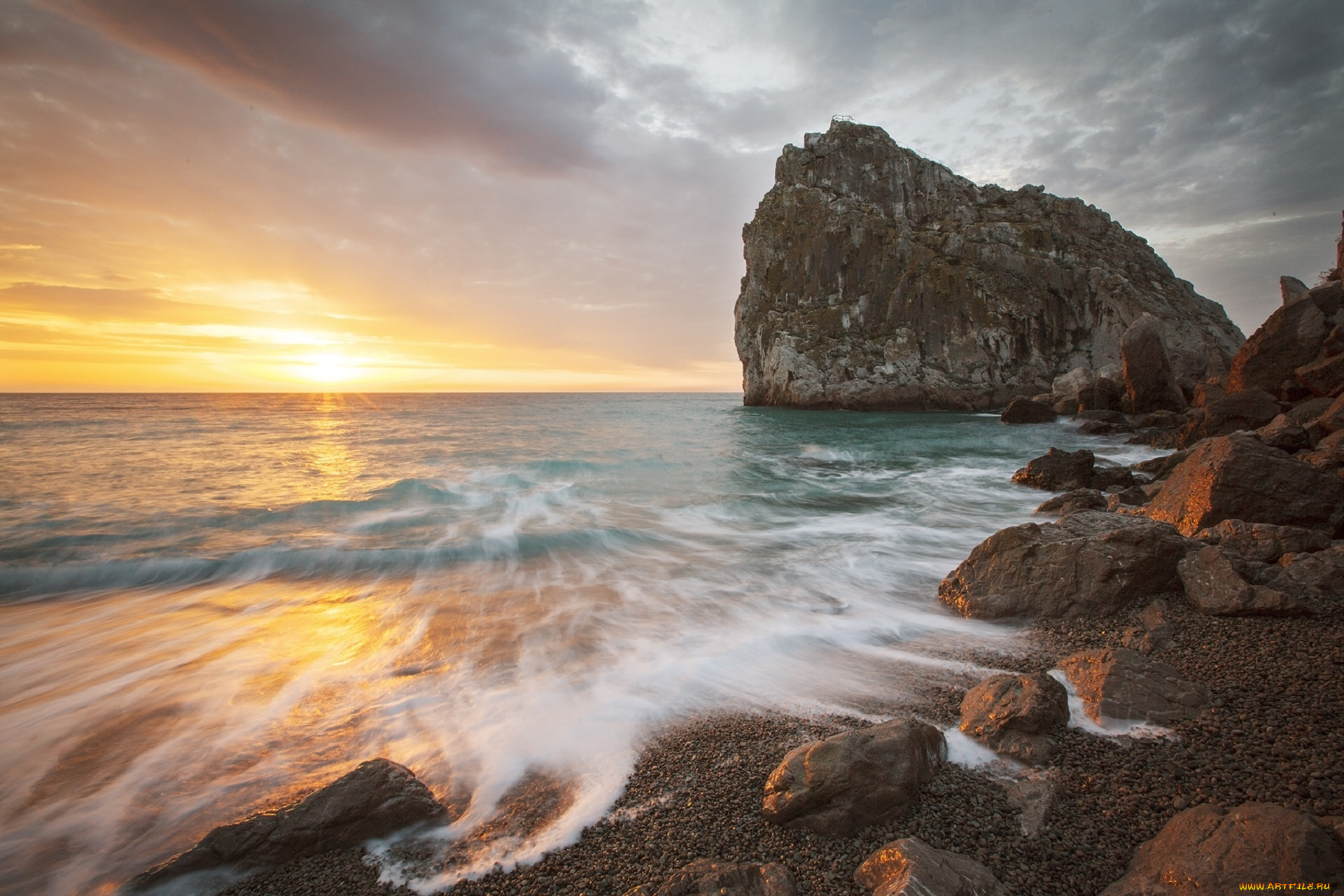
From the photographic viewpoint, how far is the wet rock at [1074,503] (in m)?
9.36

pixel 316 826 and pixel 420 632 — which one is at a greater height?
pixel 316 826

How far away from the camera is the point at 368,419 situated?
49688 millimetres

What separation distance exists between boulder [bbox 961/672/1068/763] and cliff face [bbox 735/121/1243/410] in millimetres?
48332

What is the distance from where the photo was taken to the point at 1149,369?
26812 mm

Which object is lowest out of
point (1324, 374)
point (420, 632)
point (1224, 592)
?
point (420, 632)

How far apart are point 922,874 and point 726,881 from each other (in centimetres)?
83

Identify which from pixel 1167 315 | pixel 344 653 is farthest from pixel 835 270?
pixel 344 653

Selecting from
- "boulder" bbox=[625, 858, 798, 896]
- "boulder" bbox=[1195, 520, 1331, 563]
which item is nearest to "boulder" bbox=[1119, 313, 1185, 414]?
"boulder" bbox=[1195, 520, 1331, 563]

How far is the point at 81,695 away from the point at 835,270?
57.3 m

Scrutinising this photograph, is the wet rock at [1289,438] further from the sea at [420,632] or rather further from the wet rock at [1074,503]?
the sea at [420,632]

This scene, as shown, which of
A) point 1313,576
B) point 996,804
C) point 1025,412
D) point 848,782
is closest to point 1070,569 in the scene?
point 1313,576

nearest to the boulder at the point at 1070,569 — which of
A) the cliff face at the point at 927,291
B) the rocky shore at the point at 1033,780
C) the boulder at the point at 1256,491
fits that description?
the rocky shore at the point at 1033,780

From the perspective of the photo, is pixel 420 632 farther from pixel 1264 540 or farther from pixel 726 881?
pixel 1264 540

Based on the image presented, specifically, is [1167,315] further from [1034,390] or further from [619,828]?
[619,828]
